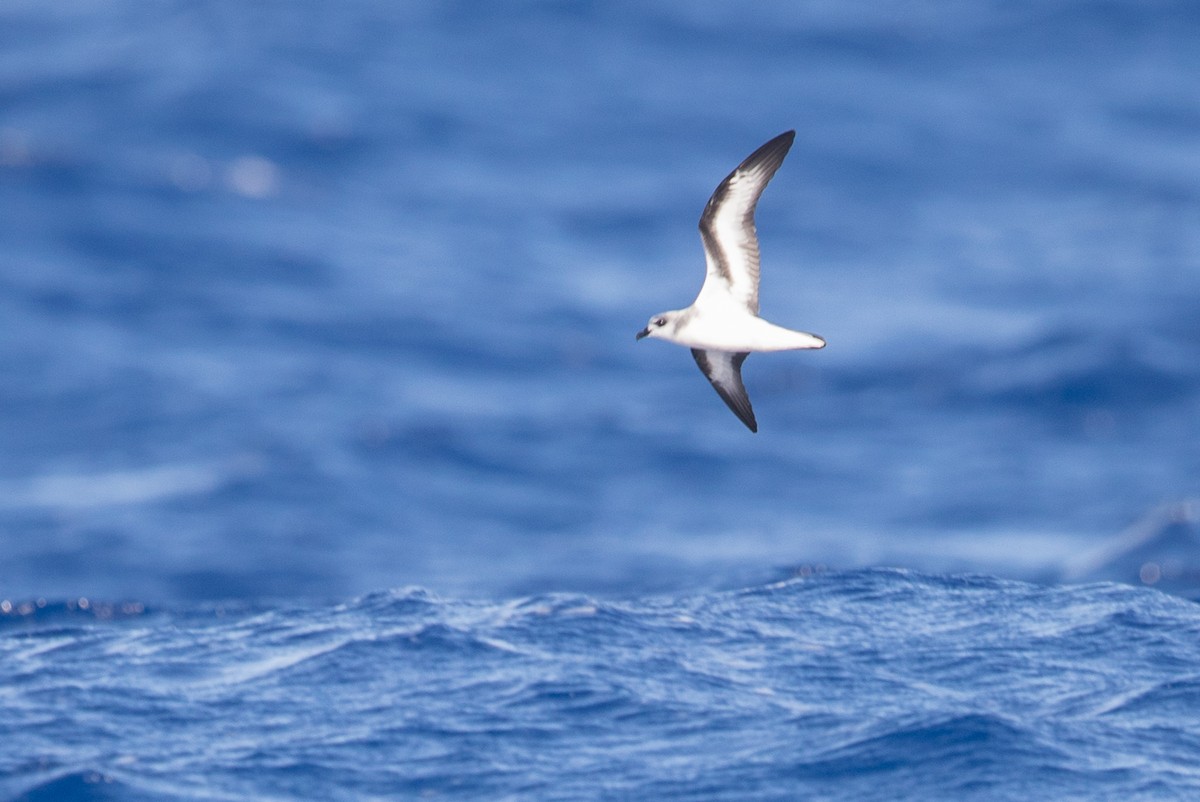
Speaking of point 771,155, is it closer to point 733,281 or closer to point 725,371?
point 733,281

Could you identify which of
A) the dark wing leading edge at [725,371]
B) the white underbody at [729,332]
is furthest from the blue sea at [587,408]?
the white underbody at [729,332]

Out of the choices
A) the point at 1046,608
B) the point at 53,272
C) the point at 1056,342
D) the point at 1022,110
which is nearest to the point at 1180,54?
the point at 1022,110

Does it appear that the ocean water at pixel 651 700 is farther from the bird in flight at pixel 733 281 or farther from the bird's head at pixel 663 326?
the bird's head at pixel 663 326

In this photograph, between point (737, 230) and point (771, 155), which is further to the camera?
point (737, 230)

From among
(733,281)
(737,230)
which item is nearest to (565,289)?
(733,281)

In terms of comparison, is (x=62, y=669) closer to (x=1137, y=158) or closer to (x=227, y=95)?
(x=227, y=95)
